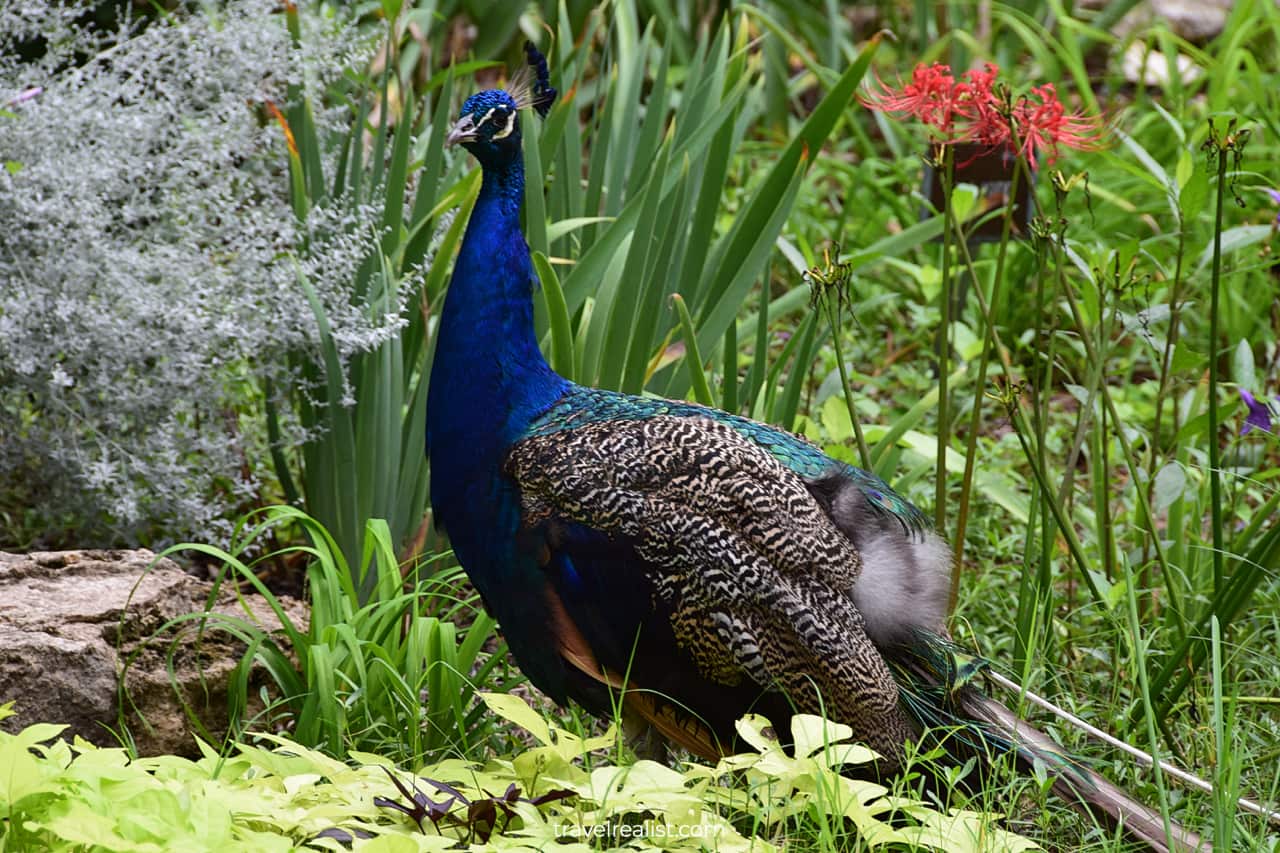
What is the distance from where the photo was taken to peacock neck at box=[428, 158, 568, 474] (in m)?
2.70

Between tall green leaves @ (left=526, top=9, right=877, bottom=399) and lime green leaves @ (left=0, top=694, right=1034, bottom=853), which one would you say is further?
tall green leaves @ (left=526, top=9, right=877, bottom=399)

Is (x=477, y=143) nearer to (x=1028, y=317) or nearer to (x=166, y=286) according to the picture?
(x=166, y=286)

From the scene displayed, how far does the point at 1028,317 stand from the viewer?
4914 mm

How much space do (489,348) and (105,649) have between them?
2.90ft

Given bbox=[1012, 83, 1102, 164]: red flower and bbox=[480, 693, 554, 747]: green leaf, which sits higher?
bbox=[1012, 83, 1102, 164]: red flower

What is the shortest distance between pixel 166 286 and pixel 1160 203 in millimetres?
3264

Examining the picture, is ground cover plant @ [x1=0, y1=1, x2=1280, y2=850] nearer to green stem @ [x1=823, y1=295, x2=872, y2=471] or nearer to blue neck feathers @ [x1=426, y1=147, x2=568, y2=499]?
green stem @ [x1=823, y1=295, x2=872, y2=471]

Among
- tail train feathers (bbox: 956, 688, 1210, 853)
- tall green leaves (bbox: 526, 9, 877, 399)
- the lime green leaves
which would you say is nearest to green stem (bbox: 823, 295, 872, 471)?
tall green leaves (bbox: 526, 9, 877, 399)

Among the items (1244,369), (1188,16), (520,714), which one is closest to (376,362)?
(520,714)

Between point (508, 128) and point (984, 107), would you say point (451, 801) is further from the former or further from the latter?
point (984, 107)

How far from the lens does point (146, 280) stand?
3.41 meters

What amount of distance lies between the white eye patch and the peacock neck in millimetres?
55

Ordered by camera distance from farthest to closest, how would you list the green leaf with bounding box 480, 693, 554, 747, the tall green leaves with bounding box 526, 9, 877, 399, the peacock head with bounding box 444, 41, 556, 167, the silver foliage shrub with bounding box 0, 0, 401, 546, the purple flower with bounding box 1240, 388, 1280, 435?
1. the tall green leaves with bounding box 526, 9, 877, 399
2. the silver foliage shrub with bounding box 0, 0, 401, 546
3. the purple flower with bounding box 1240, 388, 1280, 435
4. the peacock head with bounding box 444, 41, 556, 167
5. the green leaf with bounding box 480, 693, 554, 747

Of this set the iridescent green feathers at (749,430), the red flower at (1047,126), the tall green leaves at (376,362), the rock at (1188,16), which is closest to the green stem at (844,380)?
the iridescent green feathers at (749,430)
